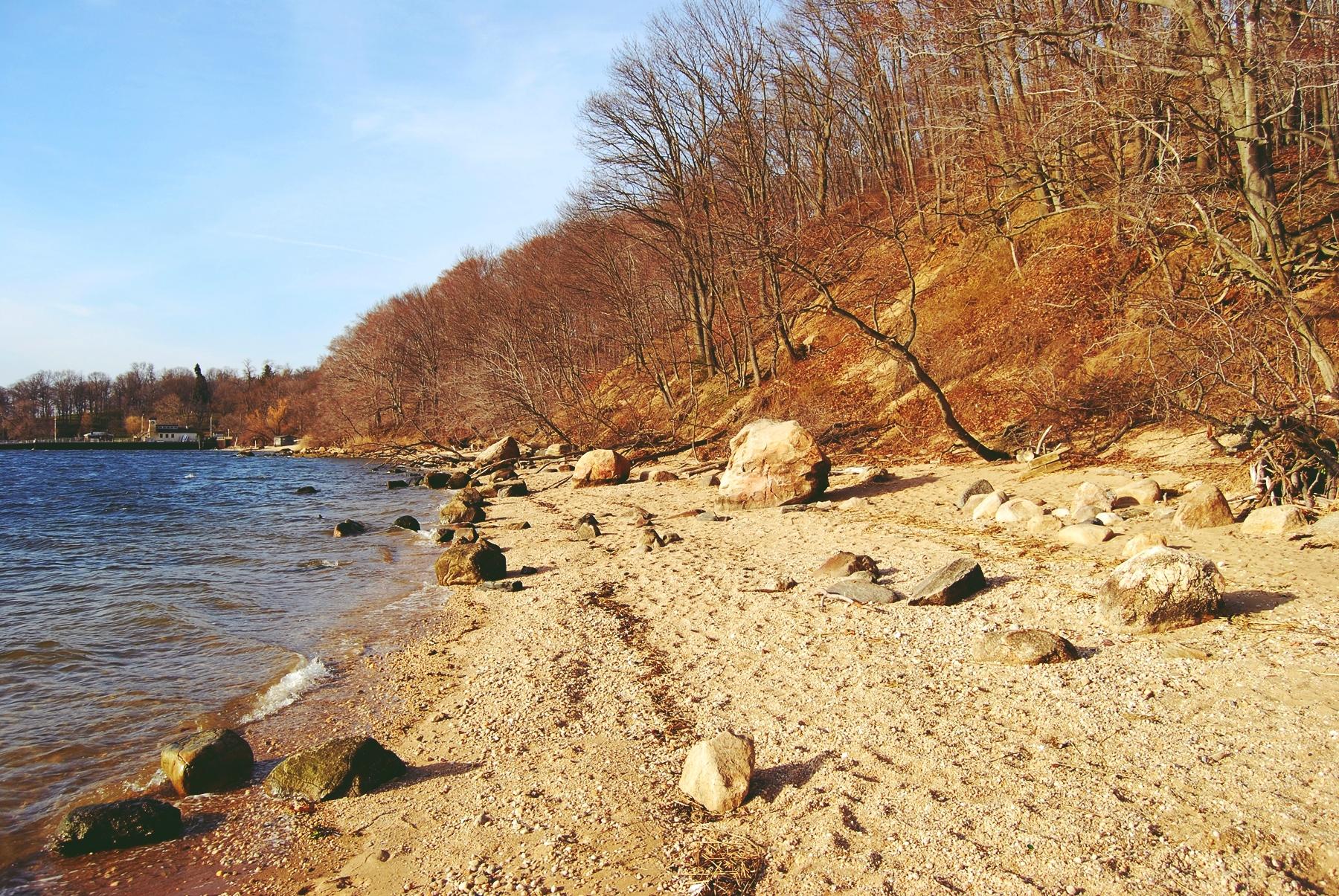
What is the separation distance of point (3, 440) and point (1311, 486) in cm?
14137

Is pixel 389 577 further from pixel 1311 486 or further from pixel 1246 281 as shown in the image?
pixel 1246 281

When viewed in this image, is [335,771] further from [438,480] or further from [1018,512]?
[438,480]

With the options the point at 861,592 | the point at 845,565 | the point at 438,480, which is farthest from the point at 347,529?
the point at 861,592

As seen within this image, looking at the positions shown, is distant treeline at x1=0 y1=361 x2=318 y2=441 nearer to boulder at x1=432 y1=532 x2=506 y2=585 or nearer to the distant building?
the distant building

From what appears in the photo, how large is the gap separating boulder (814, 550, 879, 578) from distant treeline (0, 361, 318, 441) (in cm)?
10136

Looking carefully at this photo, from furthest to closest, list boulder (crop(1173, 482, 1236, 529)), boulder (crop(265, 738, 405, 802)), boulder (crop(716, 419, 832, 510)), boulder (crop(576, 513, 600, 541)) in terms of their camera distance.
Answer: boulder (crop(716, 419, 832, 510))
boulder (crop(576, 513, 600, 541))
boulder (crop(1173, 482, 1236, 529))
boulder (crop(265, 738, 405, 802))

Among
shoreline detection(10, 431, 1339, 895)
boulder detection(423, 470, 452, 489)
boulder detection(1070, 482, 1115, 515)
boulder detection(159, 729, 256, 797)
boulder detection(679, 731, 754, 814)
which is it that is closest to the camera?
shoreline detection(10, 431, 1339, 895)

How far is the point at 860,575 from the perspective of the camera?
26.0 ft

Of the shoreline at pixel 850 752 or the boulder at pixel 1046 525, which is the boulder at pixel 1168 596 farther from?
the boulder at pixel 1046 525

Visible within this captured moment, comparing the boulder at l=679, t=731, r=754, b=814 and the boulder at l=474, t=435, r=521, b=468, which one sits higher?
the boulder at l=474, t=435, r=521, b=468

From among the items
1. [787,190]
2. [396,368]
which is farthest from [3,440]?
[787,190]

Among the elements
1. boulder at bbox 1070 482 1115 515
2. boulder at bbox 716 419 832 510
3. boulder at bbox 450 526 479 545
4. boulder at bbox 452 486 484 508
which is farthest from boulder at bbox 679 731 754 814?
boulder at bbox 452 486 484 508

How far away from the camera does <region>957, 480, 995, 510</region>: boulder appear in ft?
36.7

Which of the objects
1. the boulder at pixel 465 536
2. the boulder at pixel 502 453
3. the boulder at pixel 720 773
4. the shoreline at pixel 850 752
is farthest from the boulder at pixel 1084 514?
the boulder at pixel 502 453
